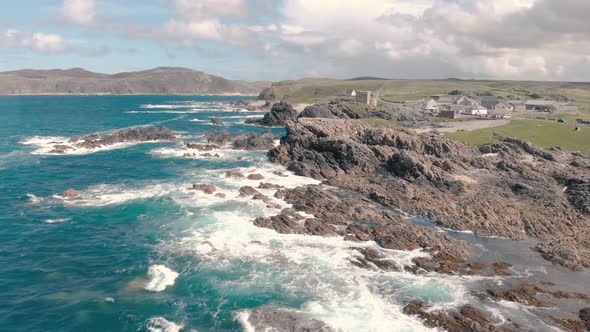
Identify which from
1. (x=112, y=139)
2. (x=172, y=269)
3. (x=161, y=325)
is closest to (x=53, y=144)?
(x=112, y=139)

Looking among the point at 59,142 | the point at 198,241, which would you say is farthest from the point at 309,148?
the point at 59,142

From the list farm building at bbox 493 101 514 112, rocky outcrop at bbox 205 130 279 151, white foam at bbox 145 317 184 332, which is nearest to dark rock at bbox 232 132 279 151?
rocky outcrop at bbox 205 130 279 151

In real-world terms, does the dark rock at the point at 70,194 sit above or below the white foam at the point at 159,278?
above

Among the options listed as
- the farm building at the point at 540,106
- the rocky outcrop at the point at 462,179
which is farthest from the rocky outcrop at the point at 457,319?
the farm building at the point at 540,106

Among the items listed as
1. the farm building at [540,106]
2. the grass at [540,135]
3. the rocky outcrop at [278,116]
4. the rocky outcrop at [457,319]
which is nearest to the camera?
the rocky outcrop at [457,319]

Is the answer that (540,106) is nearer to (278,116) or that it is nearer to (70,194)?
(278,116)

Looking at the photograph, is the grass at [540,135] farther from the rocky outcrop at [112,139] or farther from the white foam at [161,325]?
the rocky outcrop at [112,139]
